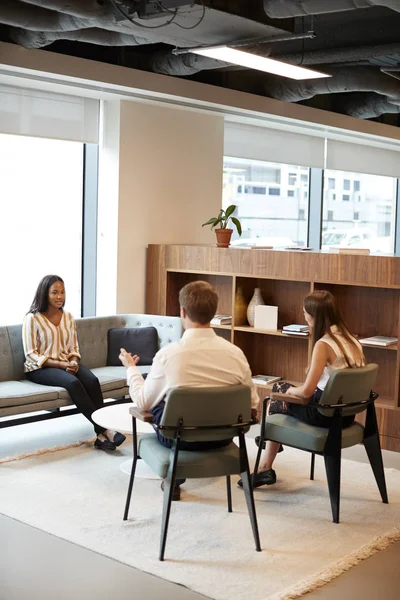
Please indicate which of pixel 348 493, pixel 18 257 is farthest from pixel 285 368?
pixel 18 257

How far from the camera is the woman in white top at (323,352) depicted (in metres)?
4.76

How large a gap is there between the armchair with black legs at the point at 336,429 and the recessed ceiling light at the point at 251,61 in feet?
7.51

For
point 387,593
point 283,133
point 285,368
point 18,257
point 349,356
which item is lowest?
point 387,593

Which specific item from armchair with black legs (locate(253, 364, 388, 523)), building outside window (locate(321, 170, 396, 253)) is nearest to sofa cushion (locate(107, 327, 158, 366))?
armchair with black legs (locate(253, 364, 388, 523))

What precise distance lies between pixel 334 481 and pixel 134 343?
2740mm

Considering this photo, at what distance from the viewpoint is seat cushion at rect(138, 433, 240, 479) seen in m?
4.16

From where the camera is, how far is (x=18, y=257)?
24.0ft

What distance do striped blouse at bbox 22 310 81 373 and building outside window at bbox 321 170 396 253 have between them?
5374mm

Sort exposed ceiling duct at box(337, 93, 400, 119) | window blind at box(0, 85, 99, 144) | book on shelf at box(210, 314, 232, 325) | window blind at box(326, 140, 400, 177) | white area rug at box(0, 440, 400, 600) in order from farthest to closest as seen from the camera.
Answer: window blind at box(326, 140, 400, 177) < exposed ceiling duct at box(337, 93, 400, 119) < book on shelf at box(210, 314, 232, 325) < window blind at box(0, 85, 99, 144) < white area rug at box(0, 440, 400, 600)

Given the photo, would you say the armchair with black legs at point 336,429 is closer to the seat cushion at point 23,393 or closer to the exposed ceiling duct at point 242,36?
the seat cushion at point 23,393

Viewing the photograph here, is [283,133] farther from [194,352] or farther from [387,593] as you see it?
[387,593]

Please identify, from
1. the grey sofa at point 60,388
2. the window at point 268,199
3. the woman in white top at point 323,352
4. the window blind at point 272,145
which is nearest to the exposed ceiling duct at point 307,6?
the woman in white top at point 323,352

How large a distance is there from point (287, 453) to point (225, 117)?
410 centimetres

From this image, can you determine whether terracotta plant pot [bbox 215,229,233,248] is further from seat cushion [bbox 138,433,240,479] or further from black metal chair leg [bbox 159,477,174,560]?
black metal chair leg [bbox 159,477,174,560]
